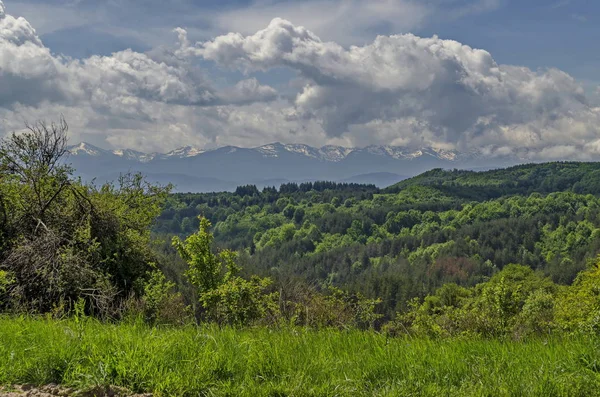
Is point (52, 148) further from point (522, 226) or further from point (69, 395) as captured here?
point (522, 226)

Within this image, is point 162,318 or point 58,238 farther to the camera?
point 58,238

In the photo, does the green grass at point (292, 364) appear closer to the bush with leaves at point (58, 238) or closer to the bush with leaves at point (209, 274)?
the bush with leaves at point (58, 238)

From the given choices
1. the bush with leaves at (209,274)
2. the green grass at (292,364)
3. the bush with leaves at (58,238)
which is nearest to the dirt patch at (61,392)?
the green grass at (292,364)

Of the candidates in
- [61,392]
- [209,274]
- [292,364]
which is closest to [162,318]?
[61,392]

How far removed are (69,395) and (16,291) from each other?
654 centimetres

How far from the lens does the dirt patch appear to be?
387 centimetres

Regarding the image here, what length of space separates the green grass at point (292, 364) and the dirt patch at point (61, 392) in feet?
0.20

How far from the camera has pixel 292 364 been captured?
4320mm

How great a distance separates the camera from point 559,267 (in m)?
129

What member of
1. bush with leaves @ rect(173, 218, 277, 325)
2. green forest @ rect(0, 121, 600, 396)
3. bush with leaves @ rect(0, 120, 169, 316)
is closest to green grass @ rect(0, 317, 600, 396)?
green forest @ rect(0, 121, 600, 396)

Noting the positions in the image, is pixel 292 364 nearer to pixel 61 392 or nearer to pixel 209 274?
pixel 61 392

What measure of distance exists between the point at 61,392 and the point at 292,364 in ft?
6.08

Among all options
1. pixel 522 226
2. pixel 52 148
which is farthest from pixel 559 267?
pixel 52 148

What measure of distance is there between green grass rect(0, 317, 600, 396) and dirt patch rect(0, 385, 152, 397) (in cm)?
6
